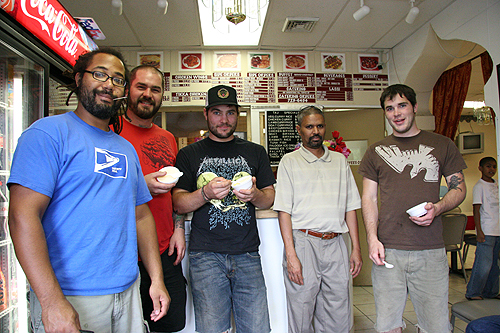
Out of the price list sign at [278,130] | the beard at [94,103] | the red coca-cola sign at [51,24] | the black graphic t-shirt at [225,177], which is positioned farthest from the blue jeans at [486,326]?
the price list sign at [278,130]

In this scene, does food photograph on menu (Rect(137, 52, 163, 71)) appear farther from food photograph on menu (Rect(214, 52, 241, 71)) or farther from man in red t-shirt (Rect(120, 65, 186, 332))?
man in red t-shirt (Rect(120, 65, 186, 332))

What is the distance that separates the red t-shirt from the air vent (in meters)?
2.38

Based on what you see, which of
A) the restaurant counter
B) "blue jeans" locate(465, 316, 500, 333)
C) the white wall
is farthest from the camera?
the white wall

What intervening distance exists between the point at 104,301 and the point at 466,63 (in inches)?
199

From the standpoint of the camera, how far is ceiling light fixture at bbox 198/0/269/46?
2959 millimetres

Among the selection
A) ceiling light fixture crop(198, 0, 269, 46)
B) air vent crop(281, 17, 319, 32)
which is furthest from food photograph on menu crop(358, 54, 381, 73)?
ceiling light fixture crop(198, 0, 269, 46)

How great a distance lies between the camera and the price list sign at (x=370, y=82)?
4359 millimetres

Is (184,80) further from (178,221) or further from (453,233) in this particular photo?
(453,233)

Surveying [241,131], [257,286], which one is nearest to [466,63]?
[241,131]

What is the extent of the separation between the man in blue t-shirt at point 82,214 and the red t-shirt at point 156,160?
1.11ft

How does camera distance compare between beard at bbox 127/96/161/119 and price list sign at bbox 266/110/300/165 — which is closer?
beard at bbox 127/96/161/119

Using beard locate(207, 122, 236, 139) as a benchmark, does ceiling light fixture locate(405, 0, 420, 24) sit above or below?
above

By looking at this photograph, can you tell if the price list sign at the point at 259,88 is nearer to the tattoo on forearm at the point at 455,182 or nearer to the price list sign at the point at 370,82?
the price list sign at the point at 370,82

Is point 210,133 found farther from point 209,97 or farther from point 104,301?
point 104,301
